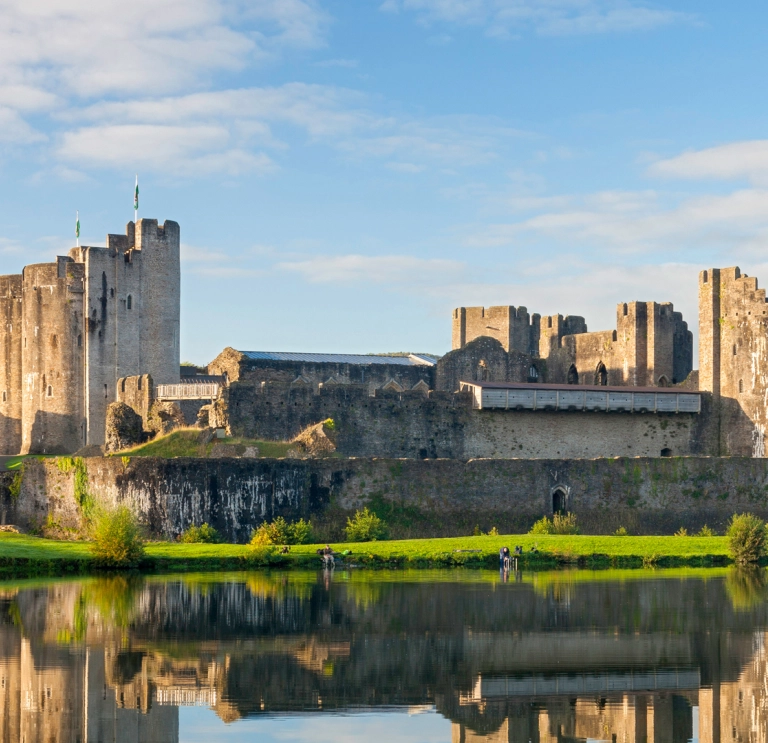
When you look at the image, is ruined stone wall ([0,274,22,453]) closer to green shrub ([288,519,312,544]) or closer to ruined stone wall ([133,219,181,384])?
ruined stone wall ([133,219,181,384])

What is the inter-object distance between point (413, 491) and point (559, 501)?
5.22 m

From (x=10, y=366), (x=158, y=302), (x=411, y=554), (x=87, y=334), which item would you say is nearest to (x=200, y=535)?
(x=411, y=554)

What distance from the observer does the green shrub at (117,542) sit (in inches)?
1518

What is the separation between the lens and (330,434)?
51.1 meters

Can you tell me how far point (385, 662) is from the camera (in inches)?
→ 962

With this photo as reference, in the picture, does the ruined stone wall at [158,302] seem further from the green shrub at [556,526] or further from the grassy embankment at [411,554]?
the green shrub at [556,526]

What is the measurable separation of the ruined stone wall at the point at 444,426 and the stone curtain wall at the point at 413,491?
5.68 metres

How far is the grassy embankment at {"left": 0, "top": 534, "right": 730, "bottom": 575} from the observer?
3928 centimetres

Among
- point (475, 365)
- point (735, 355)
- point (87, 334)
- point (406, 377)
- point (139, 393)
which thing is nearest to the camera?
point (139, 393)

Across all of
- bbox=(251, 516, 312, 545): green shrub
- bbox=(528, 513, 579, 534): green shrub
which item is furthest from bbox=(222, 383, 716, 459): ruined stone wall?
bbox=(528, 513, 579, 534): green shrub

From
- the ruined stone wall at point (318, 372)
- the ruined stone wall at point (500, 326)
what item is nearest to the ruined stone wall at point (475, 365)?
the ruined stone wall at point (318, 372)

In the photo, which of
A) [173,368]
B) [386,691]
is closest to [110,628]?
[386,691]

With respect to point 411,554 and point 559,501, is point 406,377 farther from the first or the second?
point 411,554

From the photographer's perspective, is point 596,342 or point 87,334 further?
point 596,342
